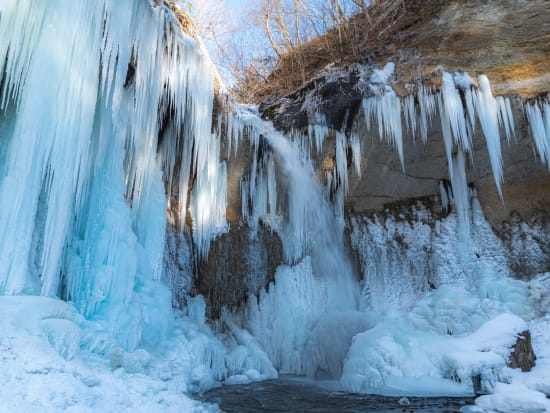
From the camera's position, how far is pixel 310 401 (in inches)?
182

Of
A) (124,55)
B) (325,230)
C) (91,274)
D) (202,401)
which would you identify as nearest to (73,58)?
(124,55)

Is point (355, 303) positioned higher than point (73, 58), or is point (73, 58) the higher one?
point (73, 58)

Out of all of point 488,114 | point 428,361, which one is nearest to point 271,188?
point 488,114

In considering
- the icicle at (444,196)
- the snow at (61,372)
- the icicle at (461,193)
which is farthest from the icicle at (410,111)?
the snow at (61,372)

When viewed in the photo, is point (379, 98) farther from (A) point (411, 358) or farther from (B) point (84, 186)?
(B) point (84, 186)

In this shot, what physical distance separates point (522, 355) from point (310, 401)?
257 centimetres

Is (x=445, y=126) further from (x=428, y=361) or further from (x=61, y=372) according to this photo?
(x=61, y=372)

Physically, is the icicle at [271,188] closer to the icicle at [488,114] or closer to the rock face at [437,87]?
the rock face at [437,87]

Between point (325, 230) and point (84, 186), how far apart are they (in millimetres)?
5178

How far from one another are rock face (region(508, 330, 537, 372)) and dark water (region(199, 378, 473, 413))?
0.93 meters

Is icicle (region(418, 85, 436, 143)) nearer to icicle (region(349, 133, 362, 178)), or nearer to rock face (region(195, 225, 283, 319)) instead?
icicle (region(349, 133, 362, 178))

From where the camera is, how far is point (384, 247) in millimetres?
9258

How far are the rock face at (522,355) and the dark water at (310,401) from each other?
3.05 feet

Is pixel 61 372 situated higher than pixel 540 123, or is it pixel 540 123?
pixel 540 123
